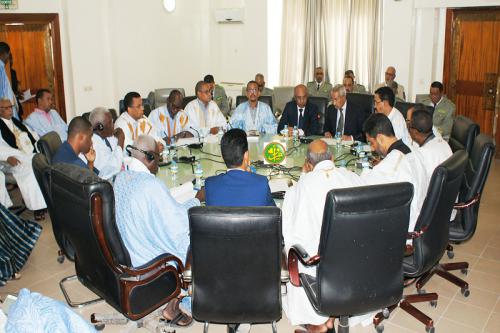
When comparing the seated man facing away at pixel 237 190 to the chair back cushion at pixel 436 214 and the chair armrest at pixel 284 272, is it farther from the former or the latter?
the chair back cushion at pixel 436 214

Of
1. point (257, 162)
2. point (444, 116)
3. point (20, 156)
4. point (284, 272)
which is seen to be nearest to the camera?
point (284, 272)

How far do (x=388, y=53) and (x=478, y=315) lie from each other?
19.4 feet

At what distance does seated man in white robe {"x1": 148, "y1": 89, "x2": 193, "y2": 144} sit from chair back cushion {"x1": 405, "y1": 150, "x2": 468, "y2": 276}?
3.59 meters

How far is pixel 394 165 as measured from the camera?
11.2 feet

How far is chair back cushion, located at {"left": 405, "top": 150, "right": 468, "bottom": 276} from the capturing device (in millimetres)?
2895

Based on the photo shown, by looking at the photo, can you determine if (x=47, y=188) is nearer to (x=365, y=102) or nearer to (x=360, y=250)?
(x=360, y=250)

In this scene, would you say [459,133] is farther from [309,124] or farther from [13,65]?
[13,65]

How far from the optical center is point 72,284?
4.07m

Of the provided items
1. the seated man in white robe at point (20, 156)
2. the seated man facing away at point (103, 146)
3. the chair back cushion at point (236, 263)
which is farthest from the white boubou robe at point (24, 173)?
the chair back cushion at point (236, 263)

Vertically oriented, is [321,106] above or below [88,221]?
above

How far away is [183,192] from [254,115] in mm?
3102

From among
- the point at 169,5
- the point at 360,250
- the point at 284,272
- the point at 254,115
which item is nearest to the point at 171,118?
the point at 254,115

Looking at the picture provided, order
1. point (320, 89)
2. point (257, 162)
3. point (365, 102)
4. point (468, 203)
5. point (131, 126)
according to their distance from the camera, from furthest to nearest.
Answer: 1. point (320, 89)
2. point (365, 102)
3. point (131, 126)
4. point (257, 162)
5. point (468, 203)

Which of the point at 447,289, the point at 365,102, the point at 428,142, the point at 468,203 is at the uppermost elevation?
the point at 365,102
